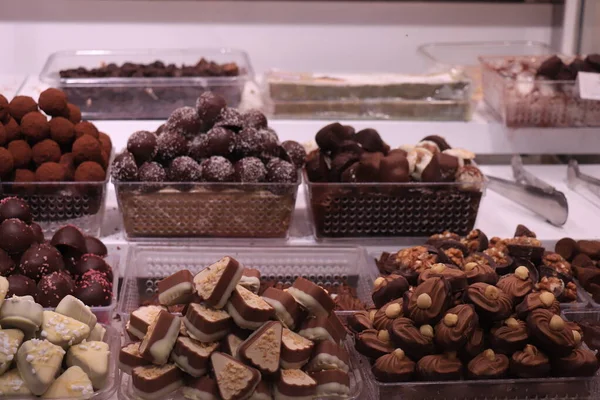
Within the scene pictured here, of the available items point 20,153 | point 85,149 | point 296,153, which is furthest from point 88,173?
point 296,153

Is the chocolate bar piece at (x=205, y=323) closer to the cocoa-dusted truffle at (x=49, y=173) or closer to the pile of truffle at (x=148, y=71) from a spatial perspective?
the cocoa-dusted truffle at (x=49, y=173)

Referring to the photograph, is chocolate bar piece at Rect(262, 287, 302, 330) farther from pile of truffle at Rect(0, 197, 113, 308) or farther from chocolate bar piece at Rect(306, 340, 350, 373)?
pile of truffle at Rect(0, 197, 113, 308)

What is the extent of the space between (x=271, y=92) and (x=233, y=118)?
56 centimetres

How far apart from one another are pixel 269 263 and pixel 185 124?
416 mm

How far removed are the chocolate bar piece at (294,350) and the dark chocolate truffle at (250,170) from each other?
0.59 metres

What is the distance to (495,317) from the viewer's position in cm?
140

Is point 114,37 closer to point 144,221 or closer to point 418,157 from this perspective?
point 144,221

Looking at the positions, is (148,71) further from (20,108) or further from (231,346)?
(231,346)

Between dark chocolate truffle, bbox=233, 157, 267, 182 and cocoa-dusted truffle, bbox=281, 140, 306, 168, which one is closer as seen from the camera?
dark chocolate truffle, bbox=233, 157, 267, 182

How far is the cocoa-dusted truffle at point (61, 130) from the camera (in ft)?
6.31

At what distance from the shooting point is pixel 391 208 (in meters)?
1.97

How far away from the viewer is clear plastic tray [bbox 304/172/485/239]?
1.95 metres

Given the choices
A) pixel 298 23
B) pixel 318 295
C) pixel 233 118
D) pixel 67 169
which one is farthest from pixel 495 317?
pixel 298 23

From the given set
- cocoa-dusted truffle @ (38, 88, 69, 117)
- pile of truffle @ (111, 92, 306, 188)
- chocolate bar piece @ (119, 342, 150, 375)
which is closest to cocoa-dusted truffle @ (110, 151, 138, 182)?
pile of truffle @ (111, 92, 306, 188)
